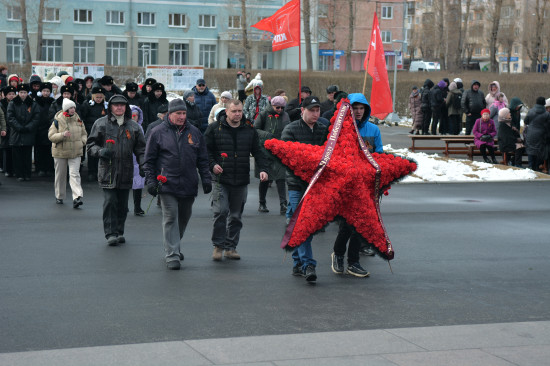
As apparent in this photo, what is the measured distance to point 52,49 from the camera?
264ft

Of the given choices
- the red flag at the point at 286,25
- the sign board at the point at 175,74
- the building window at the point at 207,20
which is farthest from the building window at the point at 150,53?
the red flag at the point at 286,25

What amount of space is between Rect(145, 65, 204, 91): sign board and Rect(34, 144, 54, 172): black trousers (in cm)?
2003

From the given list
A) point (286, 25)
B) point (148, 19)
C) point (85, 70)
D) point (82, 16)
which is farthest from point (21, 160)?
→ point (148, 19)

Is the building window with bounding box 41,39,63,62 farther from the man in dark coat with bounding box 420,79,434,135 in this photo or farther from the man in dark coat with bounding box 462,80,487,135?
the man in dark coat with bounding box 462,80,487,135

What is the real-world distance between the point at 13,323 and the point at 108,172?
4.16 m

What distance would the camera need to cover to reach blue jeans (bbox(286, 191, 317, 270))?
29.7ft

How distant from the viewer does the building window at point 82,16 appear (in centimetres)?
8031

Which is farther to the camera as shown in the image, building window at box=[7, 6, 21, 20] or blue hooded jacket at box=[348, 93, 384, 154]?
building window at box=[7, 6, 21, 20]

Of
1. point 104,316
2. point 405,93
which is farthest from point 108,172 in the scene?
point 405,93

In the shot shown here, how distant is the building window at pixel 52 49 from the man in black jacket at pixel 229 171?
72.7 meters

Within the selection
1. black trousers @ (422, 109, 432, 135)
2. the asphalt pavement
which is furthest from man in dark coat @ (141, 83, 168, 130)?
black trousers @ (422, 109, 432, 135)

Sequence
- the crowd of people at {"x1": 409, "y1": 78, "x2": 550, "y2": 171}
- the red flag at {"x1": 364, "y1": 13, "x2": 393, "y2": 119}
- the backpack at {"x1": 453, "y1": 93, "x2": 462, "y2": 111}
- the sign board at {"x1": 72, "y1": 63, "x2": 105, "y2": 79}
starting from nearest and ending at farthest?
the red flag at {"x1": 364, "y1": 13, "x2": 393, "y2": 119}
the crowd of people at {"x1": 409, "y1": 78, "x2": 550, "y2": 171}
the backpack at {"x1": 453, "y1": 93, "x2": 462, "y2": 111}
the sign board at {"x1": 72, "y1": 63, "x2": 105, "y2": 79}

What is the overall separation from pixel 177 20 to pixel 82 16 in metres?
8.83

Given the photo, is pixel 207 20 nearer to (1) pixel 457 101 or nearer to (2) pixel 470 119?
(1) pixel 457 101
